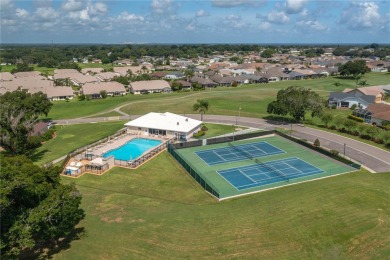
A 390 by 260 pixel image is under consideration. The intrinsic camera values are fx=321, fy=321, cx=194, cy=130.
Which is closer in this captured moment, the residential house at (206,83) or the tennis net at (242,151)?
the tennis net at (242,151)

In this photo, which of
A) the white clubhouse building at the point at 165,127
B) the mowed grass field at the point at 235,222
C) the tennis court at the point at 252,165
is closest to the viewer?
the mowed grass field at the point at 235,222

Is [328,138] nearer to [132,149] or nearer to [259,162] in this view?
[259,162]

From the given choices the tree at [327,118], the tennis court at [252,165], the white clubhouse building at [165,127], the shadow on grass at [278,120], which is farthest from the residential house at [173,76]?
the tennis court at [252,165]

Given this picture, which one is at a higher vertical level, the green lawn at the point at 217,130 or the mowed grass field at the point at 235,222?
the green lawn at the point at 217,130

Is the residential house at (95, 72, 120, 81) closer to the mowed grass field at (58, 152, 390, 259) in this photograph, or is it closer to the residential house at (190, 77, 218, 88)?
the residential house at (190, 77, 218, 88)

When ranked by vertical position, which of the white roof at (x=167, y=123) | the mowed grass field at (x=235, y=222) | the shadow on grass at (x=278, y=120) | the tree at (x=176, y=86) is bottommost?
the mowed grass field at (x=235, y=222)

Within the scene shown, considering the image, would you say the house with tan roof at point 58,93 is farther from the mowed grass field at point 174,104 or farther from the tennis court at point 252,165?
the tennis court at point 252,165

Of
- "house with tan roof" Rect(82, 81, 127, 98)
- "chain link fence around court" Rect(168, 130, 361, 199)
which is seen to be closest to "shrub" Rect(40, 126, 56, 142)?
"chain link fence around court" Rect(168, 130, 361, 199)

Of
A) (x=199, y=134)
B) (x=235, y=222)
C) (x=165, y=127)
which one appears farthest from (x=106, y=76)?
(x=235, y=222)
